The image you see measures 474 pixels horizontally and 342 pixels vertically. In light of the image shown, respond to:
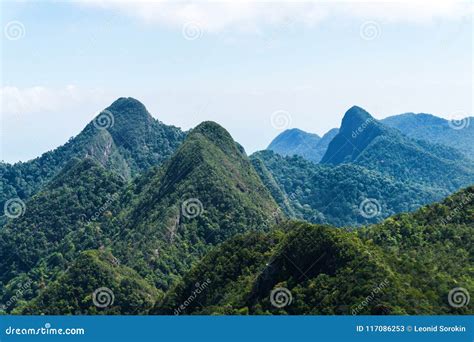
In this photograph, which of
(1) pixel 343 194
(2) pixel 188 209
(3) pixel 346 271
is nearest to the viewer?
(3) pixel 346 271

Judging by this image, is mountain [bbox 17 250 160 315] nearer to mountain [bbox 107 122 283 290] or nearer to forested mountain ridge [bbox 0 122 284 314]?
forested mountain ridge [bbox 0 122 284 314]

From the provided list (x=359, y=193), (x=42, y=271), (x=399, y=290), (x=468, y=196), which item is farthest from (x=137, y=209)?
(x=359, y=193)

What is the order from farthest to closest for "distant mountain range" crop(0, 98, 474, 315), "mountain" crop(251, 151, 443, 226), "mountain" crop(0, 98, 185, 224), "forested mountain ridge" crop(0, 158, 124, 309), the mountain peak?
"mountain" crop(251, 151, 443, 226), "mountain" crop(0, 98, 185, 224), the mountain peak, "forested mountain ridge" crop(0, 158, 124, 309), "distant mountain range" crop(0, 98, 474, 315)

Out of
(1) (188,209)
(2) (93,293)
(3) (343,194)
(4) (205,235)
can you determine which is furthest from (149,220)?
(3) (343,194)

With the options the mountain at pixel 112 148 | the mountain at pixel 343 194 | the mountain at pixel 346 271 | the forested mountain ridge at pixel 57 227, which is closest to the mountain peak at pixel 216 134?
the forested mountain ridge at pixel 57 227

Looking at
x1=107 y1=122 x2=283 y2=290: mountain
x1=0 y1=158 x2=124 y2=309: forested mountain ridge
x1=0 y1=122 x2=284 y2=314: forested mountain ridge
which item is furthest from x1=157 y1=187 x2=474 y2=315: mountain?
x1=0 y1=158 x2=124 y2=309: forested mountain ridge

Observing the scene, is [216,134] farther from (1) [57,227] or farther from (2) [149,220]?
(1) [57,227]

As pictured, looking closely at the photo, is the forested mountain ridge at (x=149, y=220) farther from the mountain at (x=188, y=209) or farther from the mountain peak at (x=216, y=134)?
the mountain peak at (x=216, y=134)
